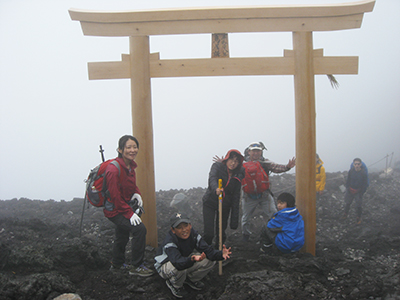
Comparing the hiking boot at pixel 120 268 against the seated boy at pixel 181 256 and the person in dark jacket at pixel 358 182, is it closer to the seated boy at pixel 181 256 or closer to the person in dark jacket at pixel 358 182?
the seated boy at pixel 181 256

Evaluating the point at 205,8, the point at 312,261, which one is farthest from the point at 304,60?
the point at 312,261

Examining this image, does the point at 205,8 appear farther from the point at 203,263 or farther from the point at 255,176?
the point at 203,263

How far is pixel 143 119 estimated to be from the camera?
487 centimetres

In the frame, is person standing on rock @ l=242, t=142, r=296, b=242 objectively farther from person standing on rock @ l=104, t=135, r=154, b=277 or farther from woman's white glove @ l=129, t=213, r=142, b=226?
woman's white glove @ l=129, t=213, r=142, b=226

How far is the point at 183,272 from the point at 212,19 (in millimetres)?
3590

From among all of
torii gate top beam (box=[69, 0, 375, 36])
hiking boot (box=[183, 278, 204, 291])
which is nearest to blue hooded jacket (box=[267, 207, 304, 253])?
hiking boot (box=[183, 278, 204, 291])

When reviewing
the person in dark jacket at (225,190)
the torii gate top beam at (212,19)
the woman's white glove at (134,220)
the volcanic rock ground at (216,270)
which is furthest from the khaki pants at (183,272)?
the torii gate top beam at (212,19)

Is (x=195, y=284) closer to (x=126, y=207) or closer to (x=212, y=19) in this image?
(x=126, y=207)

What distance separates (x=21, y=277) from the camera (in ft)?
11.3

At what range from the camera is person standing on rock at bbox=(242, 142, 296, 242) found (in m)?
5.55

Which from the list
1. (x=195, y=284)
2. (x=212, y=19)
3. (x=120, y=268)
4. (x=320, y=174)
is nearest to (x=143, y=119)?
(x=212, y=19)

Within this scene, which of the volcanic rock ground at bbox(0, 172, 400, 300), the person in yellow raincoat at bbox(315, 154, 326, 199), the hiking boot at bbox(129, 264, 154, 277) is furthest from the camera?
the person in yellow raincoat at bbox(315, 154, 326, 199)

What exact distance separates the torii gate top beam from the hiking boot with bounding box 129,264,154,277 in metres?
3.33

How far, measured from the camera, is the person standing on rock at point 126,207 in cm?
380
